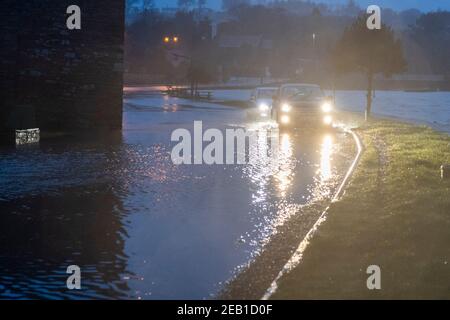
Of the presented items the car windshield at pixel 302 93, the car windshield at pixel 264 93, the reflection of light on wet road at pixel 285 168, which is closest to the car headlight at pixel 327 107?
the car windshield at pixel 302 93

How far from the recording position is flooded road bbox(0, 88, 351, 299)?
6848mm

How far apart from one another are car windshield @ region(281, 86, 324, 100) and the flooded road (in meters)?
8.85

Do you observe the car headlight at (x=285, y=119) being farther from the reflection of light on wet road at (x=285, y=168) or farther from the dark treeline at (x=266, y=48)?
the dark treeline at (x=266, y=48)

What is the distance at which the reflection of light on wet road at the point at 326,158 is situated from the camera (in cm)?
1417

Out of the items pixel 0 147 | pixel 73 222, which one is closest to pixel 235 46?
pixel 0 147

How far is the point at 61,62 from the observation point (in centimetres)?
2312

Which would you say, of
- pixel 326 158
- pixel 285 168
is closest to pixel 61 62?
pixel 326 158

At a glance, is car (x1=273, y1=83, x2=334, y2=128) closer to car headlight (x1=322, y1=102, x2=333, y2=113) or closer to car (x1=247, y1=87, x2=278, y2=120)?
car headlight (x1=322, y1=102, x2=333, y2=113)

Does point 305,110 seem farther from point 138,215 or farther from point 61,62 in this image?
point 138,215

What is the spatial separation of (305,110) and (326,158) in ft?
31.1

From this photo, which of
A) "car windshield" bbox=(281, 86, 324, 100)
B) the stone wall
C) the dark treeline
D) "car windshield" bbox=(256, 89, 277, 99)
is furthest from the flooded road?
the dark treeline
